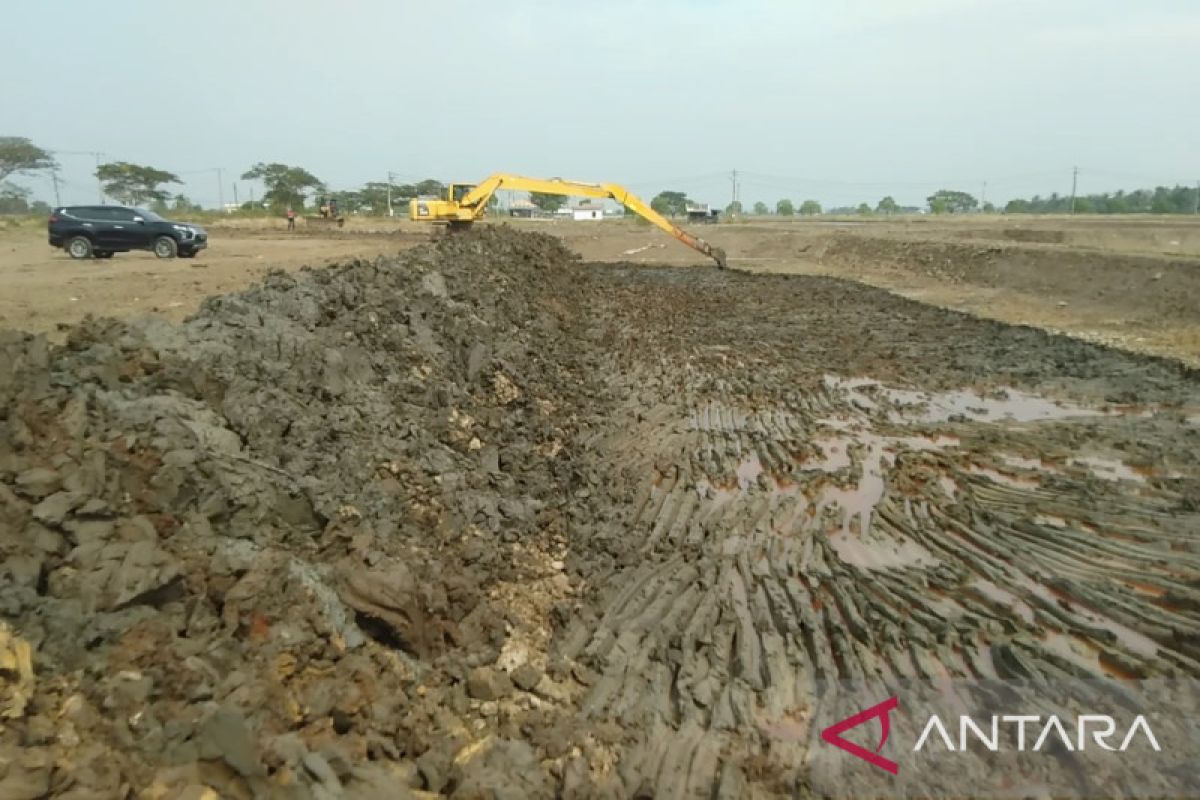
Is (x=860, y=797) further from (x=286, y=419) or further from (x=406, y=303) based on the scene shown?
(x=406, y=303)

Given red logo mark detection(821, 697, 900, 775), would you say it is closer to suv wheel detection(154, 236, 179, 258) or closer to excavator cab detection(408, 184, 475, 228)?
excavator cab detection(408, 184, 475, 228)

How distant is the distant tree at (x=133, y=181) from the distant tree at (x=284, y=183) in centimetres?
659

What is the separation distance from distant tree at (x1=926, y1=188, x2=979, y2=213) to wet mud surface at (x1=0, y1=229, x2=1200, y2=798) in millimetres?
97291

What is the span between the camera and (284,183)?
57.0 meters

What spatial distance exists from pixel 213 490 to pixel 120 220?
16974mm

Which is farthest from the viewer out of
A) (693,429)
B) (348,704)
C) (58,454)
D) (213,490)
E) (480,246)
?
(480,246)

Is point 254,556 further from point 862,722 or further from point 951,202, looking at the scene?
point 951,202

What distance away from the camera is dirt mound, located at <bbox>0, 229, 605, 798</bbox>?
259 cm

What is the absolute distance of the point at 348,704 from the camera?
3.22 metres

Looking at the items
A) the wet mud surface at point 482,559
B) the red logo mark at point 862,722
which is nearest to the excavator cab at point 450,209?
the wet mud surface at point 482,559

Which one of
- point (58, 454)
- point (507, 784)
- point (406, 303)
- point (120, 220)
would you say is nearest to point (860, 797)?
point (507, 784)

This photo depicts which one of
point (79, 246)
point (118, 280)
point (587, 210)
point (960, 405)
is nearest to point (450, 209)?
point (79, 246)

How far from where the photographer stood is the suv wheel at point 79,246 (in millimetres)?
17016

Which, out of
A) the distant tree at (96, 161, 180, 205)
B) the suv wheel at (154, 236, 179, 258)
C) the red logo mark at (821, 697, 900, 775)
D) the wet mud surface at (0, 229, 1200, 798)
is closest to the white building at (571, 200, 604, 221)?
the distant tree at (96, 161, 180, 205)
